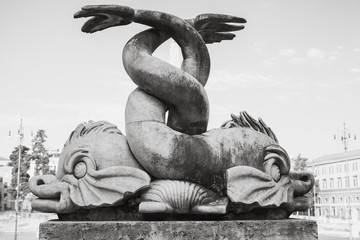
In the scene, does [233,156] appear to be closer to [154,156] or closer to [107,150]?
[154,156]

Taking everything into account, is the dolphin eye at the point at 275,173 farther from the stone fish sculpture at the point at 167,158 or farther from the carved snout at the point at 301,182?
the carved snout at the point at 301,182

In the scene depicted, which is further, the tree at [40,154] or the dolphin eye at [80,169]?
the tree at [40,154]

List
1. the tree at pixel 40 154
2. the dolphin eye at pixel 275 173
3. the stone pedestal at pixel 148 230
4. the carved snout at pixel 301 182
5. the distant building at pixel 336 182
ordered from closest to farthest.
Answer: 1. the stone pedestal at pixel 148 230
2. the dolphin eye at pixel 275 173
3. the carved snout at pixel 301 182
4. the tree at pixel 40 154
5. the distant building at pixel 336 182

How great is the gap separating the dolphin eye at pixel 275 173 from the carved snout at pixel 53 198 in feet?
6.40

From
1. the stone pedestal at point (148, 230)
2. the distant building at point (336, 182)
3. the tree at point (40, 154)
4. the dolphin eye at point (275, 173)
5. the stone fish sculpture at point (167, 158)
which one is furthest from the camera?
the distant building at point (336, 182)

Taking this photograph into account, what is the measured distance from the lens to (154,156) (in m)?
4.12

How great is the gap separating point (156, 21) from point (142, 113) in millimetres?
1073

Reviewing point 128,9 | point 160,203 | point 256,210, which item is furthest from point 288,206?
point 128,9

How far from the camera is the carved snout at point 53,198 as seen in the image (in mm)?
4059

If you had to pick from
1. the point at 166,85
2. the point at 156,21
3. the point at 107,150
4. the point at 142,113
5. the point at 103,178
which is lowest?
the point at 103,178

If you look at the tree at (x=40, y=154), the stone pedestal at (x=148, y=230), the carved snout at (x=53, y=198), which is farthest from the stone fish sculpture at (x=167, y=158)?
the tree at (x=40, y=154)

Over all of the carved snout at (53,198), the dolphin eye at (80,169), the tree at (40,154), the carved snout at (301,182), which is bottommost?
the carved snout at (53,198)

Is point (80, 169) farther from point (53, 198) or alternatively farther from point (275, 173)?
point (275, 173)

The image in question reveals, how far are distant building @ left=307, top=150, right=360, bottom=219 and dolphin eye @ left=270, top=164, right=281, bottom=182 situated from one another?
48304mm
